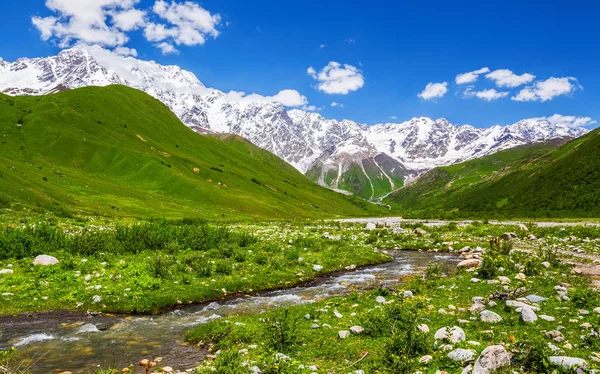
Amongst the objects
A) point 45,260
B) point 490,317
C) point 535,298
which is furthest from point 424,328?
point 45,260

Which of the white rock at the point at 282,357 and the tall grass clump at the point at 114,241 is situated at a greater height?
the tall grass clump at the point at 114,241

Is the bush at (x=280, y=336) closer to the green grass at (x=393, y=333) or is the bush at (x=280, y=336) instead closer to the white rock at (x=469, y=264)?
the green grass at (x=393, y=333)

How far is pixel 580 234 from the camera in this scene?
38.5 m

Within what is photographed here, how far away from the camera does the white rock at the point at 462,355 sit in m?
9.05

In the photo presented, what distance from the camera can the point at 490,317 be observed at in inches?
474

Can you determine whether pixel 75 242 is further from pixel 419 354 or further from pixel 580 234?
pixel 580 234

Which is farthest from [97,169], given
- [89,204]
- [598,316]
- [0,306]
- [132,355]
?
[598,316]

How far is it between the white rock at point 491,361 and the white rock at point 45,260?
807 inches

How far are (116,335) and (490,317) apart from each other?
12.8 m

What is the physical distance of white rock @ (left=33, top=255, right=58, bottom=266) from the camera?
19.6 m

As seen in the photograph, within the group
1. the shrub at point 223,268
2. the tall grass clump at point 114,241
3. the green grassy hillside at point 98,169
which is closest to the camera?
the tall grass clump at point 114,241

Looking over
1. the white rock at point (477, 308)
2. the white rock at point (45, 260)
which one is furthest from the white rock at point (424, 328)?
the white rock at point (45, 260)

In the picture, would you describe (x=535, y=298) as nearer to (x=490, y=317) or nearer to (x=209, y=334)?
(x=490, y=317)

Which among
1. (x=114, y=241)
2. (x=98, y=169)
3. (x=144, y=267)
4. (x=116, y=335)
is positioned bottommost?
(x=116, y=335)
